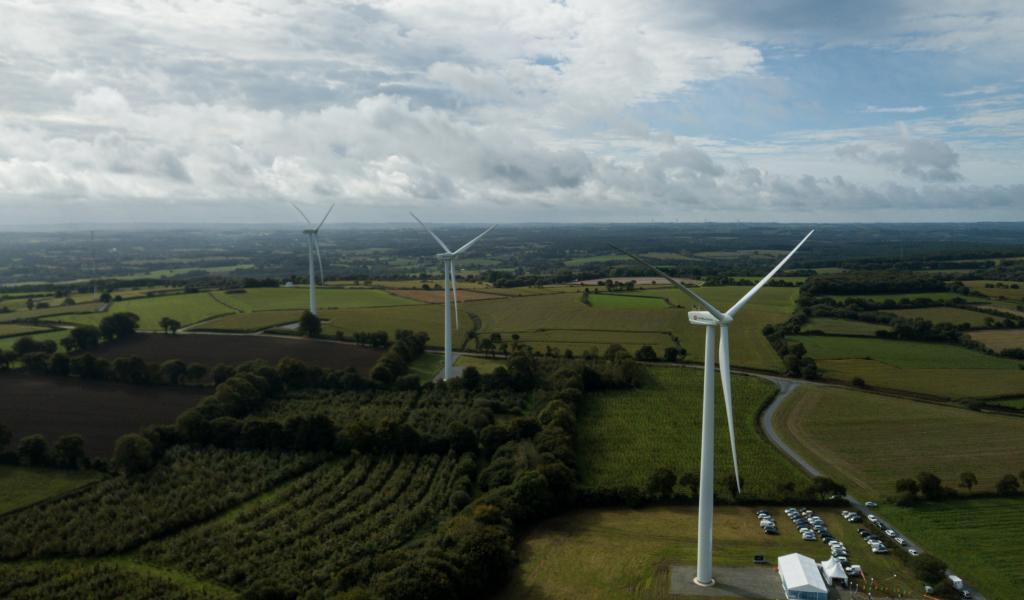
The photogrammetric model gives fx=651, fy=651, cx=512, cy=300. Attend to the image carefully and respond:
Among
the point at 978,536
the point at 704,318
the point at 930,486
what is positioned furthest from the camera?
the point at 930,486

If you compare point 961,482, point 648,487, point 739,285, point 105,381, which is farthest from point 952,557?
point 739,285

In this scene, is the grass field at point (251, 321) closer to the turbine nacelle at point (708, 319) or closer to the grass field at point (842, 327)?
the turbine nacelle at point (708, 319)

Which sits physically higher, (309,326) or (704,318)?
(704,318)

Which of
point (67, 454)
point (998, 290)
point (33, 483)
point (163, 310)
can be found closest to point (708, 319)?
point (67, 454)

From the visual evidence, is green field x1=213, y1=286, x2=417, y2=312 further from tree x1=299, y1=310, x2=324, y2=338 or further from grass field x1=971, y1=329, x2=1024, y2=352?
grass field x1=971, y1=329, x2=1024, y2=352

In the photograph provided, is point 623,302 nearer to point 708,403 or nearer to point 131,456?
point 131,456
